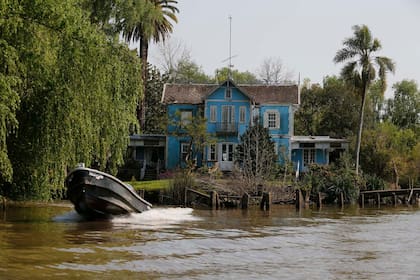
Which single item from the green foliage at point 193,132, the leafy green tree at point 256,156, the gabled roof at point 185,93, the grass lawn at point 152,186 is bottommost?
the grass lawn at point 152,186

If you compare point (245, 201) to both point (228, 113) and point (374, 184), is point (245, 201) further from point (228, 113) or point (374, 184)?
point (228, 113)

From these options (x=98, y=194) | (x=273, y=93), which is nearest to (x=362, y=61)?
(x=273, y=93)

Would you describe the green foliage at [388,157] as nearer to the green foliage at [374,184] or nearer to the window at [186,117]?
the green foliage at [374,184]

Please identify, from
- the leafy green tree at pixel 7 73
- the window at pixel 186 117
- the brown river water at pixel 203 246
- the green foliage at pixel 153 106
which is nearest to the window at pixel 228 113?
the window at pixel 186 117

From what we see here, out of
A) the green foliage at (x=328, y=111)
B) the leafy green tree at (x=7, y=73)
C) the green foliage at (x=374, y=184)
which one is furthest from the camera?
the green foliage at (x=328, y=111)

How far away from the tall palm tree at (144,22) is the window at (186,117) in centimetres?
316

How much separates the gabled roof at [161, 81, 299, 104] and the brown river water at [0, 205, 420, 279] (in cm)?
2063

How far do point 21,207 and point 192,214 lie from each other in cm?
807

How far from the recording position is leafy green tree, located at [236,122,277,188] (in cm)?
3991

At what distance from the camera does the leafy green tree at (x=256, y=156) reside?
3991 cm

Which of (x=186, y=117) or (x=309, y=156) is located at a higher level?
(x=186, y=117)

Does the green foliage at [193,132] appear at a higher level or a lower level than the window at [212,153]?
higher

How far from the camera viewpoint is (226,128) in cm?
5116

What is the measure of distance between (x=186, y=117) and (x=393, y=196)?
16.2 m
